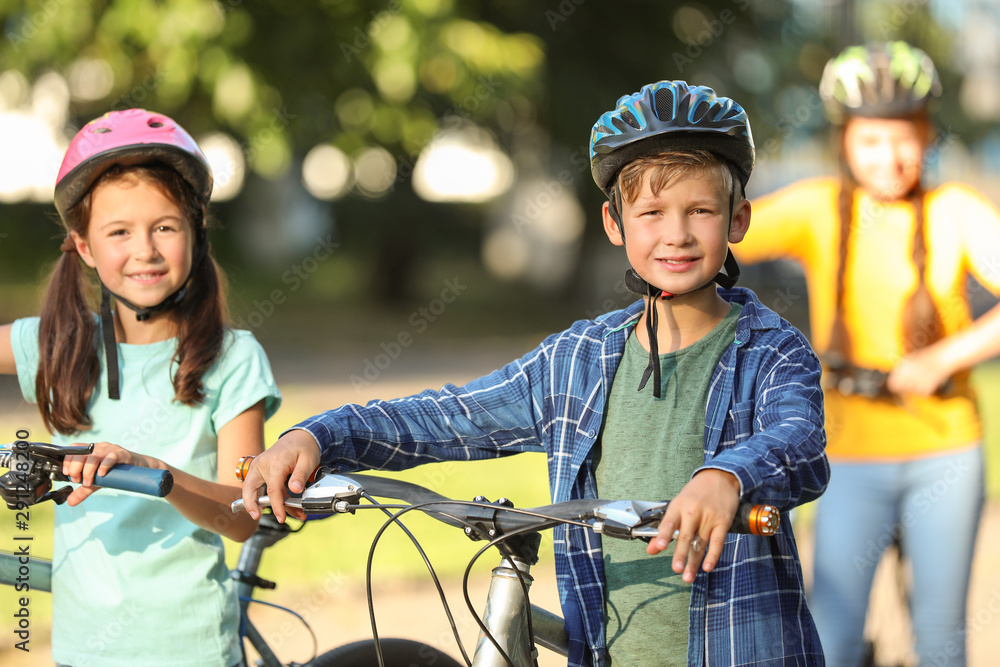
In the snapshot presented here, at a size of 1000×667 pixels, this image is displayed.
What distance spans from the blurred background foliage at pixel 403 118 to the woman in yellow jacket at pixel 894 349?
73cm

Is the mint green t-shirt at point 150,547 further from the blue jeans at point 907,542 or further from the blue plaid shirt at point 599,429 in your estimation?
the blue jeans at point 907,542

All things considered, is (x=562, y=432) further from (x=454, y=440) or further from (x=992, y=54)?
(x=992, y=54)

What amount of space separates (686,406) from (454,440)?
556 mm

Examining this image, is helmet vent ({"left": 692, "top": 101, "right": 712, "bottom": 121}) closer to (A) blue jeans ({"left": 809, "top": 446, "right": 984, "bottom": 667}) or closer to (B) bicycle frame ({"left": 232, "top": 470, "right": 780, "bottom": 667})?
(B) bicycle frame ({"left": 232, "top": 470, "right": 780, "bottom": 667})

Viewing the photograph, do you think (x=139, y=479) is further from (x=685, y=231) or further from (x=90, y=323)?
(x=685, y=231)

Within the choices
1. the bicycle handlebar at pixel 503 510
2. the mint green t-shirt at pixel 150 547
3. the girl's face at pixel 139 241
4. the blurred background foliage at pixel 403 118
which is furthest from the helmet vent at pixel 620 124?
the blurred background foliage at pixel 403 118

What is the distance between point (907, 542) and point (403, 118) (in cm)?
974

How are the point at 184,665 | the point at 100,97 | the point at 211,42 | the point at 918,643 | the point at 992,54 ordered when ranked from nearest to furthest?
the point at 184,665 → the point at 918,643 → the point at 211,42 → the point at 100,97 → the point at 992,54

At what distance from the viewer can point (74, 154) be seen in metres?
2.88

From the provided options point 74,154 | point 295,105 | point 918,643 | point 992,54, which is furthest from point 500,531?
point 992,54

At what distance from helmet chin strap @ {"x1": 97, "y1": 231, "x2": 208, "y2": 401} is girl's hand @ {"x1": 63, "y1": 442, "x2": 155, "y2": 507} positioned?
1.66 feet

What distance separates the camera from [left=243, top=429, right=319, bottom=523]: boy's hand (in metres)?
2.12

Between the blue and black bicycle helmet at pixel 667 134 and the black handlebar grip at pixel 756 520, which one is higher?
the blue and black bicycle helmet at pixel 667 134

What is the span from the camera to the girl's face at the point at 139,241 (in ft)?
9.18
